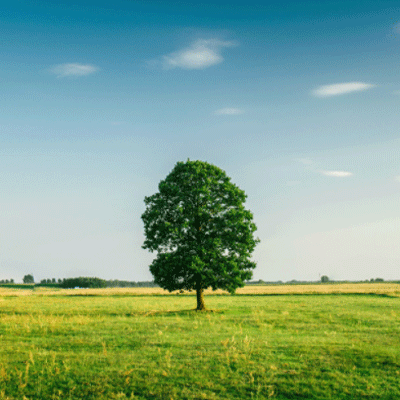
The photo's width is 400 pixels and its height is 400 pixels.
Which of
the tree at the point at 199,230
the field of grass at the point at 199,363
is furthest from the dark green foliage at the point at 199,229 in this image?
the field of grass at the point at 199,363

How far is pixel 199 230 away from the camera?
128ft

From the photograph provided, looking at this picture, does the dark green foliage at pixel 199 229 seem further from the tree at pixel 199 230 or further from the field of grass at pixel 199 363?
the field of grass at pixel 199 363

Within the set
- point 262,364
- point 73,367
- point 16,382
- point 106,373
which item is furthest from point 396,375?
point 16,382

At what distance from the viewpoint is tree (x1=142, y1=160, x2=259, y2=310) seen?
37562 mm

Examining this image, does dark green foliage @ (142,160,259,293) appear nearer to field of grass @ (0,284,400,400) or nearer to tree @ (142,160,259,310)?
tree @ (142,160,259,310)

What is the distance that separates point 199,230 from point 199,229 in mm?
102

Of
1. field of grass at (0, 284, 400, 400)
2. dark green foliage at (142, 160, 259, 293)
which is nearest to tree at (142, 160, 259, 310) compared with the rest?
dark green foliage at (142, 160, 259, 293)

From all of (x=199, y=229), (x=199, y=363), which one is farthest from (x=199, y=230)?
(x=199, y=363)

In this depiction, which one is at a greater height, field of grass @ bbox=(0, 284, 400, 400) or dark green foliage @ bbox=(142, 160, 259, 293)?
dark green foliage @ bbox=(142, 160, 259, 293)

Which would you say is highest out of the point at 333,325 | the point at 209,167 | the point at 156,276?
the point at 209,167

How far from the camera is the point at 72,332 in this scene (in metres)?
24.1

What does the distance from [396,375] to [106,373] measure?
10.8 m

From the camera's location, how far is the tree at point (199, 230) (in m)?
37.6

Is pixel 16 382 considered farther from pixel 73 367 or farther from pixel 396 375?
pixel 396 375
